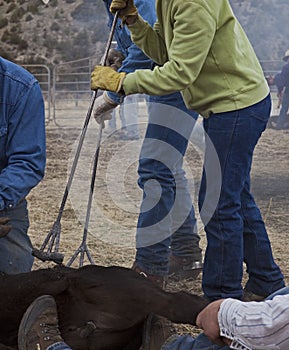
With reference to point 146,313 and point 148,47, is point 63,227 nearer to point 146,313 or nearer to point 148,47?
point 148,47

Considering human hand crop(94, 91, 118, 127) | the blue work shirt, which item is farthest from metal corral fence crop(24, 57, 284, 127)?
the blue work shirt

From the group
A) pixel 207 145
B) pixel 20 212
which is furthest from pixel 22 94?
pixel 207 145

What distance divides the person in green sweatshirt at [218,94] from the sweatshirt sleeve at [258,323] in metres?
1.17

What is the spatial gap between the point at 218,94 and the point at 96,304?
105 cm

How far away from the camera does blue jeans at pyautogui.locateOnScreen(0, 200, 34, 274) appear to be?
344 cm

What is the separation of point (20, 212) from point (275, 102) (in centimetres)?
997

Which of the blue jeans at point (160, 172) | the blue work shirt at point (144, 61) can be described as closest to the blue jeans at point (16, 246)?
the blue jeans at point (160, 172)

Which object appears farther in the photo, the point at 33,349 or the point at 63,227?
the point at 63,227

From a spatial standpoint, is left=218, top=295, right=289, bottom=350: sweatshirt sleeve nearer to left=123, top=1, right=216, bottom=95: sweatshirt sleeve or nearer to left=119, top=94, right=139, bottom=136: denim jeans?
left=123, top=1, right=216, bottom=95: sweatshirt sleeve

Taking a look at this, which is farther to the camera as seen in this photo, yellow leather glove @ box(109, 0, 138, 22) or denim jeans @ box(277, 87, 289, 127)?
denim jeans @ box(277, 87, 289, 127)

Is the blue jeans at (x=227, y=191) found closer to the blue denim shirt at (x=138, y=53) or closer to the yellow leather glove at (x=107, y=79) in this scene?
the yellow leather glove at (x=107, y=79)

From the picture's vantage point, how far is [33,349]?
2.47 metres

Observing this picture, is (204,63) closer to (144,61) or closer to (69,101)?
(144,61)

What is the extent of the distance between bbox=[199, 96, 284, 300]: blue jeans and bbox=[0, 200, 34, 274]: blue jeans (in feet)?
3.07
